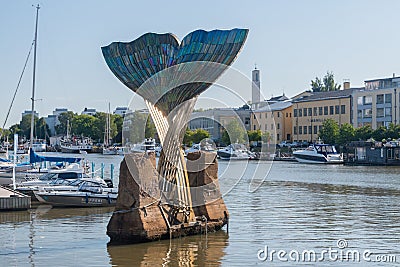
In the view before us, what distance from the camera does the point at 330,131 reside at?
328ft

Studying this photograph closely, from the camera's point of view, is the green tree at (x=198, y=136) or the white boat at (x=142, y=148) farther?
the green tree at (x=198, y=136)

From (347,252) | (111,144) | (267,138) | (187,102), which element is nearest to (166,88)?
(187,102)

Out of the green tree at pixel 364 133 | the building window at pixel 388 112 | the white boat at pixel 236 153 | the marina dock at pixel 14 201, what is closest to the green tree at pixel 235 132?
the white boat at pixel 236 153

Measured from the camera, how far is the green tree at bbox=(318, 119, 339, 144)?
99250 mm

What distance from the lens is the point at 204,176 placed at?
22375mm

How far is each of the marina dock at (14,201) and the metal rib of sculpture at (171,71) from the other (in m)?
11.1

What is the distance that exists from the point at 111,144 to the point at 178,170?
429ft

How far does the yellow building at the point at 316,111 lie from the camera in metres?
105

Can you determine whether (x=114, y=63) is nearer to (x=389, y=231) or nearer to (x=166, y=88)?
(x=166, y=88)

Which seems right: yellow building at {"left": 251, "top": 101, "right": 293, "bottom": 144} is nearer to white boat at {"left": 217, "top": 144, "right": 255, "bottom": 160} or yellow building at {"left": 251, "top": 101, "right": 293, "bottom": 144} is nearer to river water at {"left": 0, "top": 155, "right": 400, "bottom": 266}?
white boat at {"left": 217, "top": 144, "right": 255, "bottom": 160}

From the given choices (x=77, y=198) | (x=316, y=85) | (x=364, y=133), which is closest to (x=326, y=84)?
(x=316, y=85)

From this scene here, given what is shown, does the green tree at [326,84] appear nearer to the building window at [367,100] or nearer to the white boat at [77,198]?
the building window at [367,100]

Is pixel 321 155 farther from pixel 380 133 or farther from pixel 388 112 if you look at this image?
pixel 388 112

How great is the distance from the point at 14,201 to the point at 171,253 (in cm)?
1199
